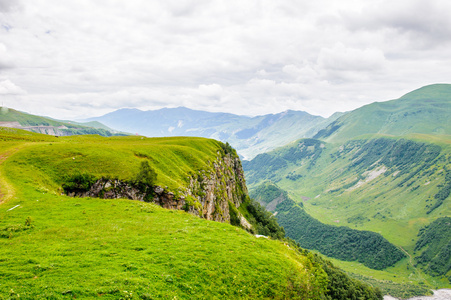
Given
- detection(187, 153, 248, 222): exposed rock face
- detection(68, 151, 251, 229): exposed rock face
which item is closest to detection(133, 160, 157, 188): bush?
detection(68, 151, 251, 229): exposed rock face

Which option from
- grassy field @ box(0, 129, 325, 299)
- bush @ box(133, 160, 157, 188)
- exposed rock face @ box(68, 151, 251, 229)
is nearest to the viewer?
grassy field @ box(0, 129, 325, 299)

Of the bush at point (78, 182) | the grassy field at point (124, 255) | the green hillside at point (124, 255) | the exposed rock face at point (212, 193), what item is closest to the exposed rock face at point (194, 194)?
the exposed rock face at point (212, 193)

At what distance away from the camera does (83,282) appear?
20.2 m

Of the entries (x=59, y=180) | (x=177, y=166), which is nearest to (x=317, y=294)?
(x=59, y=180)

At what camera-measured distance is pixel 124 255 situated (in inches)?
1019

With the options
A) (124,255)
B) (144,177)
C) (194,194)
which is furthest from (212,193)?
(124,255)

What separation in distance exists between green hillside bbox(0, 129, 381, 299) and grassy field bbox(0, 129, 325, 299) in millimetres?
91

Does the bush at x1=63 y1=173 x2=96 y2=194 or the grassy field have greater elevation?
the bush at x1=63 y1=173 x2=96 y2=194

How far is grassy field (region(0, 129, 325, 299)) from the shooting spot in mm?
20453

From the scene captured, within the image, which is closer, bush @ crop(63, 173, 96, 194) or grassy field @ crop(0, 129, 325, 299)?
grassy field @ crop(0, 129, 325, 299)

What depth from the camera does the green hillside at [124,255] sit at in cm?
2048

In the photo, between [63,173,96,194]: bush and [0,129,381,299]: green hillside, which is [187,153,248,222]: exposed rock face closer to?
[63,173,96,194]: bush

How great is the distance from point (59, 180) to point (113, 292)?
1676 inches

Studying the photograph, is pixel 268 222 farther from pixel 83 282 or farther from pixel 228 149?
pixel 83 282
